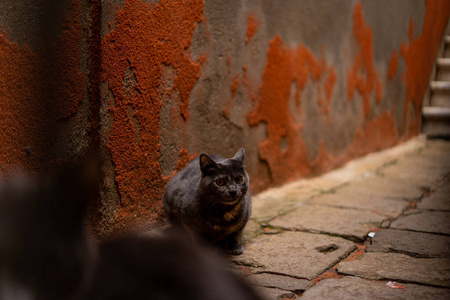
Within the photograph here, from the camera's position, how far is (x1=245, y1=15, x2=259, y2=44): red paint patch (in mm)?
3232

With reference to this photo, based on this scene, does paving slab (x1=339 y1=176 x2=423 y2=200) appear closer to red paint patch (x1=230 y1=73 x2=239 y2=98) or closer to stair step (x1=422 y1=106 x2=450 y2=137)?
red paint patch (x1=230 y1=73 x2=239 y2=98)

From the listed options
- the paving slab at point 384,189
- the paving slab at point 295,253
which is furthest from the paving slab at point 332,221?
the paving slab at point 384,189

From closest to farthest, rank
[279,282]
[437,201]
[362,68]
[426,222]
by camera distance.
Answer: [279,282] < [426,222] < [437,201] < [362,68]

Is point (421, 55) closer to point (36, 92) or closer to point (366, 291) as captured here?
point (366, 291)

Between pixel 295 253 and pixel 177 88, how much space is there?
1.12 meters

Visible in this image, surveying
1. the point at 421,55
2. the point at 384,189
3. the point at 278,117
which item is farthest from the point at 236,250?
the point at 421,55

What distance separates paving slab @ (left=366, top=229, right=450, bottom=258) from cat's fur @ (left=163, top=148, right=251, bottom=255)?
0.68 m

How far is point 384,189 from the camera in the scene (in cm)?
378

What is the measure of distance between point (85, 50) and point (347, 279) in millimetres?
1505

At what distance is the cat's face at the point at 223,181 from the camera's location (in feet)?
7.29

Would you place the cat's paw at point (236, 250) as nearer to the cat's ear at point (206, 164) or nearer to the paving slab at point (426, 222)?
the cat's ear at point (206, 164)

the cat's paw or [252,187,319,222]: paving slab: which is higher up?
the cat's paw

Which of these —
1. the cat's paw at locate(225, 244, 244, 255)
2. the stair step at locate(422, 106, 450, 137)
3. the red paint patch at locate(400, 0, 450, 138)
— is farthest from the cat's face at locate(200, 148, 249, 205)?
the stair step at locate(422, 106, 450, 137)

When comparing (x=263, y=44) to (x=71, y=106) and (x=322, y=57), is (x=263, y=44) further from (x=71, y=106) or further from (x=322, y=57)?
(x=71, y=106)
